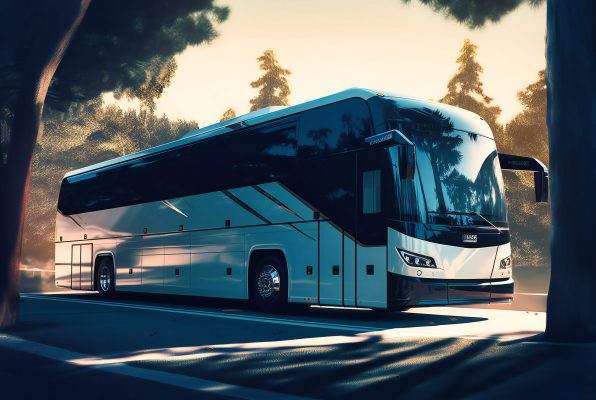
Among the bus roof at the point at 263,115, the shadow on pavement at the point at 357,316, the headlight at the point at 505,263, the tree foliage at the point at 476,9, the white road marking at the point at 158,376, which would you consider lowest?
the white road marking at the point at 158,376

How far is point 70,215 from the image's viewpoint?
81.4 feet

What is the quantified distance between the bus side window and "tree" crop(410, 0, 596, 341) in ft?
10.8

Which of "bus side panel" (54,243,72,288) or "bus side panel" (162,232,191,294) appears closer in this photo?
"bus side panel" (162,232,191,294)

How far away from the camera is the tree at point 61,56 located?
519 inches

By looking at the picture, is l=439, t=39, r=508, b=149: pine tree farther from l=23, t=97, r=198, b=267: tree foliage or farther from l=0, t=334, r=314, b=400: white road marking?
l=0, t=334, r=314, b=400: white road marking

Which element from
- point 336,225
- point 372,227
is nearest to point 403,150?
point 372,227

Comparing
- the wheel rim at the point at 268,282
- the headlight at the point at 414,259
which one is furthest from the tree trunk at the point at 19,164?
the headlight at the point at 414,259

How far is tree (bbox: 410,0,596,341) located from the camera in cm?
1050

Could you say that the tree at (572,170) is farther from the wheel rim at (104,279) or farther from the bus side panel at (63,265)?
the bus side panel at (63,265)

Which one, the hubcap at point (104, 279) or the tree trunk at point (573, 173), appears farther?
the hubcap at point (104, 279)

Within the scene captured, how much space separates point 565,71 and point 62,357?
276 inches

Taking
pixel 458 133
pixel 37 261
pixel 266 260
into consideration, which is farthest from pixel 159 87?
pixel 37 261

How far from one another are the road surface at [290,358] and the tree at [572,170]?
0.63 metres

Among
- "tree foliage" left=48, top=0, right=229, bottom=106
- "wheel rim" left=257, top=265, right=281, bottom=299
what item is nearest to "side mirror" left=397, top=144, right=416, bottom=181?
"wheel rim" left=257, top=265, right=281, bottom=299
